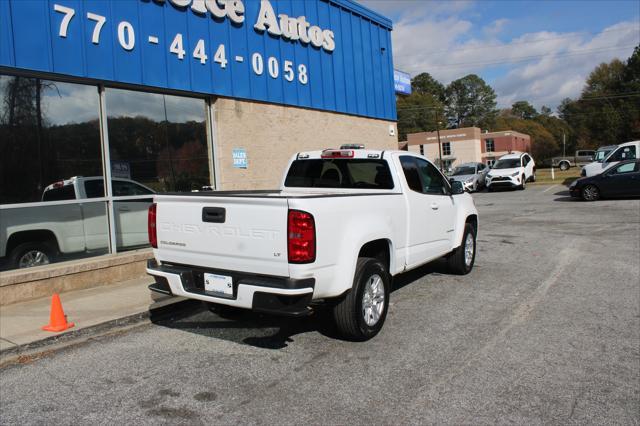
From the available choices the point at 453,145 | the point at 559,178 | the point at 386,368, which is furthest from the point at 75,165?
the point at 453,145

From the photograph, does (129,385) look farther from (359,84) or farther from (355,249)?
(359,84)

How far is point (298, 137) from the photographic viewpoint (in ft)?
39.4

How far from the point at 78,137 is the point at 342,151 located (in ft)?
14.5

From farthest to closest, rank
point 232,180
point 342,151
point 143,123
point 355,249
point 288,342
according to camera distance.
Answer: point 232,180
point 143,123
point 342,151
point 288,342
point 355,249

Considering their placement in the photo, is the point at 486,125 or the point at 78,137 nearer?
the point at 78,137

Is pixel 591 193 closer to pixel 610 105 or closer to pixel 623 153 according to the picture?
pixel 623 153

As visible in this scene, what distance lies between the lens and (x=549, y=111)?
161500 millimetres

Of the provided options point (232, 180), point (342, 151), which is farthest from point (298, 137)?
point (342, 151)

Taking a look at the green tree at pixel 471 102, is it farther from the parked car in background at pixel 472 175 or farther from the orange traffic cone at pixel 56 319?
the orange traffic cone at pixel 56 319

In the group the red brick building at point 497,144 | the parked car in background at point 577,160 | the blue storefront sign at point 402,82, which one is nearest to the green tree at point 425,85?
the red brick building at point 497,144

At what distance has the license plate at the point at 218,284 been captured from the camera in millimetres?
4367

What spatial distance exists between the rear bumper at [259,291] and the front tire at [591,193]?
1745cm

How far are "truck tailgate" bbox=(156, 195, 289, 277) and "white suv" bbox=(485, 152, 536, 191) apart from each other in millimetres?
23690

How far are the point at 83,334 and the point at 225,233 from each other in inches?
89.9
